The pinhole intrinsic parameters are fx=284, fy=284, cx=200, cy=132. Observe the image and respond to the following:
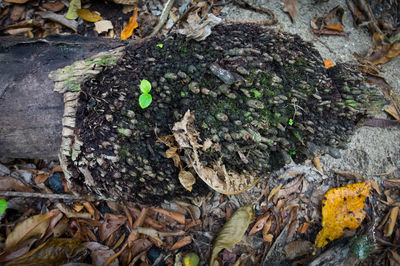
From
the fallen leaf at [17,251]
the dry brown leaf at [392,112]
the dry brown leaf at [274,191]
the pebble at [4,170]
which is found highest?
the dry brown leaf at [392,112]

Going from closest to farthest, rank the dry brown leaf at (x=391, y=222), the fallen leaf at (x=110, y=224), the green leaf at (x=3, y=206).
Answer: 1. the green leaf at (x=3, y=206)
2. the fallen leaf at (x=110, y=224)
3. the dry brown leaf at (x=391, y=222)

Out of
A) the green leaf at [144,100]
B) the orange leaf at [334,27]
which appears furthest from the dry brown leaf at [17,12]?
the orange leaf at [334,27]

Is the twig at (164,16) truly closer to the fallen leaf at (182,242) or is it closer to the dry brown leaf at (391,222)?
the fallen leaf at (182,242)

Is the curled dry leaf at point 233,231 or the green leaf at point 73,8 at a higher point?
the green leaf at point 73,8

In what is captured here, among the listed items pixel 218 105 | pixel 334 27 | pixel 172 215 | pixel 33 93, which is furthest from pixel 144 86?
pixel 334 27

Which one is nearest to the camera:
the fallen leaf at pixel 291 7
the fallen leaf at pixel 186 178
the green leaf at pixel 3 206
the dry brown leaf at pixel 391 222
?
the fallen leaf at pixel 186 178

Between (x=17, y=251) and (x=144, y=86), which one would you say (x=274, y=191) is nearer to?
(x=144, y=86)

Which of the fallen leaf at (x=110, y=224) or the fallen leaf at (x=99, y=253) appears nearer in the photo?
the fallen leaf at (x=99, y=253)

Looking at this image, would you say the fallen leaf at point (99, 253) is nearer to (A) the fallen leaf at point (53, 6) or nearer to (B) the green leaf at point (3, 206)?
(B) the green leaf at point (3, 206)
